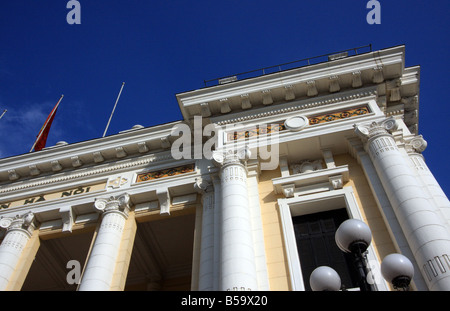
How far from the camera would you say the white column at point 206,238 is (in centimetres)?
1052

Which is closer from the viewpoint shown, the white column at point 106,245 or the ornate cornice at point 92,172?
the white column at point 106,245

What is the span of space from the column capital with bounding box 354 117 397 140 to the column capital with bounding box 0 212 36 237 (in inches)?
477

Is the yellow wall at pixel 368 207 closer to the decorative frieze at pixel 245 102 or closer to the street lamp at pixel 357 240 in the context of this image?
the decorative frieze at pixel 245 102

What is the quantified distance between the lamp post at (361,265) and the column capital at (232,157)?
6.67 m

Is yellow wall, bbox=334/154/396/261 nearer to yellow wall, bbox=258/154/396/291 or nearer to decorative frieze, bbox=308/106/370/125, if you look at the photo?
yellow wall, bbox=258/154/396/291

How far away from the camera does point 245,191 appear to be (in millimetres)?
11914

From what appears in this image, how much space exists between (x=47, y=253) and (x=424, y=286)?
14.5m

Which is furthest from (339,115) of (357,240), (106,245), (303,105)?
(106,245)

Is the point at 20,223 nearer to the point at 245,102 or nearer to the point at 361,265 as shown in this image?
the point at 245,102

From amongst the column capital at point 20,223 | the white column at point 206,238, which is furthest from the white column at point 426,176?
the column capital at point 20,223

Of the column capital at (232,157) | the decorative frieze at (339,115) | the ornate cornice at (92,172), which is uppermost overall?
the ornate cornice at (92,172)

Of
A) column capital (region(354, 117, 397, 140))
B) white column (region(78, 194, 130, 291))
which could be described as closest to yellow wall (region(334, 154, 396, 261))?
column capital (region(354, 117, 397, 140))

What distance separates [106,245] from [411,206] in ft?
29.4
